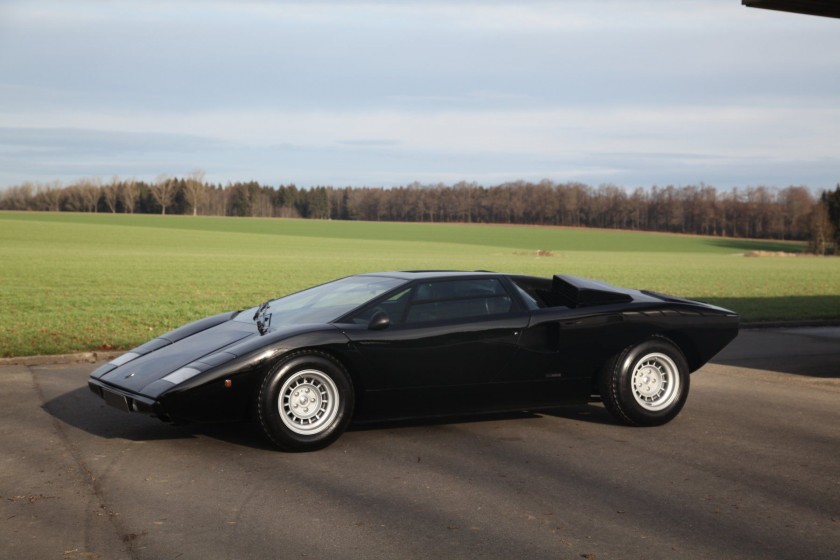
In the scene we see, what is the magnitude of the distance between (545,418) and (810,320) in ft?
34.5

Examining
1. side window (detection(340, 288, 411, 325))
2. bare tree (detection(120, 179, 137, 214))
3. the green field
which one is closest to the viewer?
side window (detection(340, 288, 411, 325))

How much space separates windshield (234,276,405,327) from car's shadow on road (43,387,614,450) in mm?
878

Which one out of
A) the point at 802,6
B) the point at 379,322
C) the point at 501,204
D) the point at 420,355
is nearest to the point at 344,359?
the point at 379,322

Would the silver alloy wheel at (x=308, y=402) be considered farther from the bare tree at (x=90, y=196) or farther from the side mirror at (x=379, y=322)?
the bare tree at (x=90, y=196)

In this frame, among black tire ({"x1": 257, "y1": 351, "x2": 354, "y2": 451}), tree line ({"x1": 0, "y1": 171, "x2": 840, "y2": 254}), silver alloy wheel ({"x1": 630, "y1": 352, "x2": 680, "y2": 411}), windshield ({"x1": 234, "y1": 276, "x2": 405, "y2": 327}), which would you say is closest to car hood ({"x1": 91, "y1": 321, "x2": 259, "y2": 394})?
windshield ({"x1": 234, "y1": 276, "x2": 405, "y2": 327})

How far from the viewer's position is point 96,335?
536 inches

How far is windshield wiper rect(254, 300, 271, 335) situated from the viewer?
23.1 feet

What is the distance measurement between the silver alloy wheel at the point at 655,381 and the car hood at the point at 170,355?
10.3 feet

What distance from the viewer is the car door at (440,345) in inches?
270

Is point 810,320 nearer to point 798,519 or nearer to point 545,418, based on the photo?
point 545,418

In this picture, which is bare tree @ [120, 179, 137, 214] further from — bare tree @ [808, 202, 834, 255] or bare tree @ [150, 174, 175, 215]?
bare tree @ [808, 202, 834, 255]

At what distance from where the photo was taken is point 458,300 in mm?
7312

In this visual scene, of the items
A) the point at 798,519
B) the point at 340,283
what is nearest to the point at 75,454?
the point at 340,283

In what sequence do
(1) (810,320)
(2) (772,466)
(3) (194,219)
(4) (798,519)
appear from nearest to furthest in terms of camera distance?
1. (4) (798,519)
2. (2) (772,466)
3. (1) (810,320)
4. (3) (194,219)
